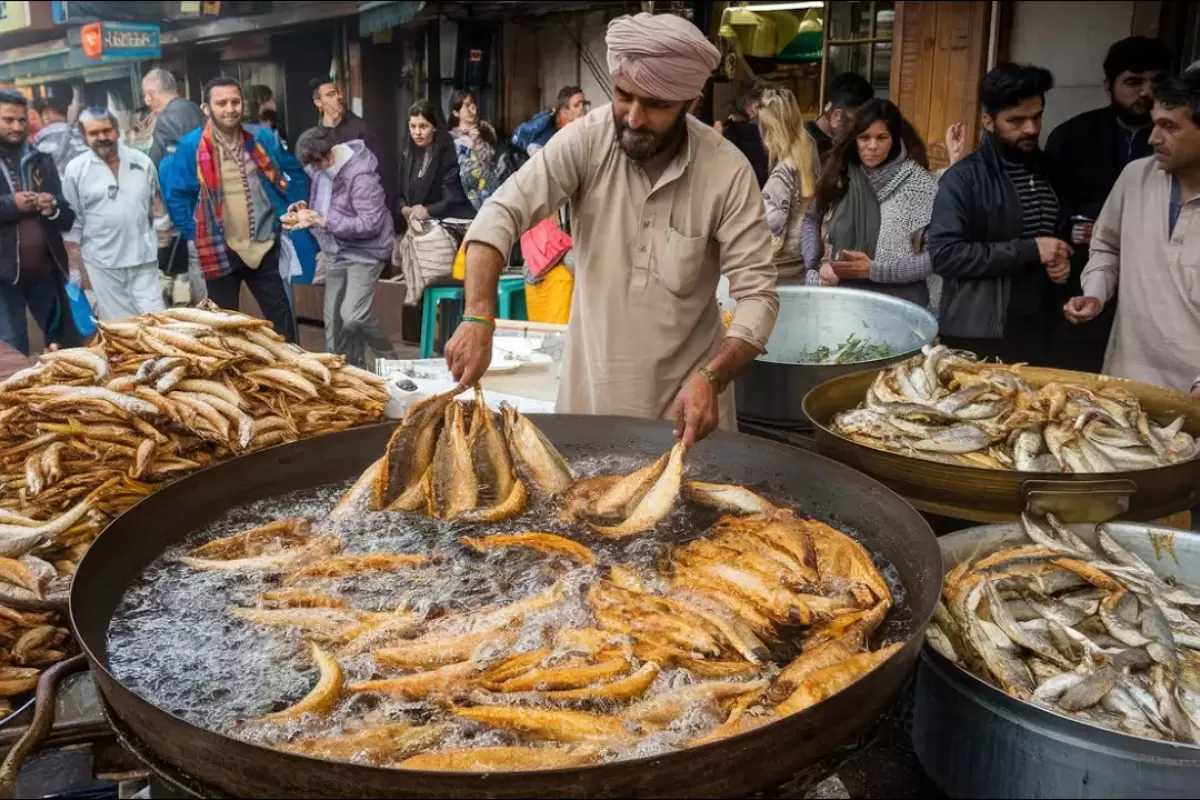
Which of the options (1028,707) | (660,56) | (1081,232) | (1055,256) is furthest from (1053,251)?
(1028,707)

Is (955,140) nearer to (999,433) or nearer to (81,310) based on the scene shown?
(999,433)

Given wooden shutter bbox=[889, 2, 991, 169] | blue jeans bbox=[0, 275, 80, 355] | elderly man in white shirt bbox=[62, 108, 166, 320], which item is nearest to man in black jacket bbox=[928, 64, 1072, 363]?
wooden shutter bbox=[889, 2, 991, 169]

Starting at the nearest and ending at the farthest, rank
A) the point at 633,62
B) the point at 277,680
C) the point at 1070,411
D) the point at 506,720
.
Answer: the point at 506,720
the point at 277,680
the point at 633,62
the point at 1070,411

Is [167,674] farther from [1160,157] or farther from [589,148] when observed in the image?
[1160,157]

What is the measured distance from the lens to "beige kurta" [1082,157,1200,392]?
391 centimetres

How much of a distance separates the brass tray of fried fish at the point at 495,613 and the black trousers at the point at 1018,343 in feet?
9.36

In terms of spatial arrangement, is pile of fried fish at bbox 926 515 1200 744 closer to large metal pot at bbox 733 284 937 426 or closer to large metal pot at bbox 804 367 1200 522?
large metal pot at bbox 804 367 1200 522

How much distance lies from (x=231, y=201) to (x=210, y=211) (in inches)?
7.6

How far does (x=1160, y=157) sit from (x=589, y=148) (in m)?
2.42

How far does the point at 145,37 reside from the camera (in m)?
10.6

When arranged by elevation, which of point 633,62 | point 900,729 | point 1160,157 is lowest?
point 900,729

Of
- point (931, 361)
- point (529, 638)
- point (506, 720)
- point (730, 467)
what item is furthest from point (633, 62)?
point (506, 720)

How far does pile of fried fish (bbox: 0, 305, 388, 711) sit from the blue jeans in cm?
506

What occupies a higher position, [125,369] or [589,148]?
[589,148]
